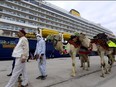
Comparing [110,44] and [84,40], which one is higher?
[84,40]

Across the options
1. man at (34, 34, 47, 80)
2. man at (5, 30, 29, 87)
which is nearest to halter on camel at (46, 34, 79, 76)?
man at (34, 34, 47, 80)

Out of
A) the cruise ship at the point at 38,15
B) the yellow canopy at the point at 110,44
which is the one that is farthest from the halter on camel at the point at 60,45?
the cruise ship at the point at 38,15

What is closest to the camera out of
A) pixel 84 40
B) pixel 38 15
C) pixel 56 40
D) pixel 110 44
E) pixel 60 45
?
pixel 56 40

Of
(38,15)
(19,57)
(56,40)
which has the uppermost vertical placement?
(38,15)

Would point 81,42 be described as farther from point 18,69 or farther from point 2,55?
point 2,55

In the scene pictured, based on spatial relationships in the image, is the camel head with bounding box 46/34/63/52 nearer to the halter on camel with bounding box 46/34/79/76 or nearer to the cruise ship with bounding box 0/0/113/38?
the halter on camel with bounding box 46/34/79/76

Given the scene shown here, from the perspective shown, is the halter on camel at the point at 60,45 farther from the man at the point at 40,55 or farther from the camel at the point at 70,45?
the man at the point at 40,55

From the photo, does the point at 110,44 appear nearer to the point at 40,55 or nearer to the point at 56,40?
the point at 56,40

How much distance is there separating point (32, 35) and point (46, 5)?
67.7 metres

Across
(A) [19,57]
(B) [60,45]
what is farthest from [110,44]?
(A) [19,57]

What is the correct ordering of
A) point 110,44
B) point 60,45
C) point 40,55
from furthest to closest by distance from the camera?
point 110,44
point 60,45
point 40,55

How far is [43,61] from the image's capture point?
8.93m

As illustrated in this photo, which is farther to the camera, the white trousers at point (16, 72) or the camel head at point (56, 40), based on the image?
the camel head at point (56, 40)

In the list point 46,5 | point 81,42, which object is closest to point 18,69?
point 81,42
